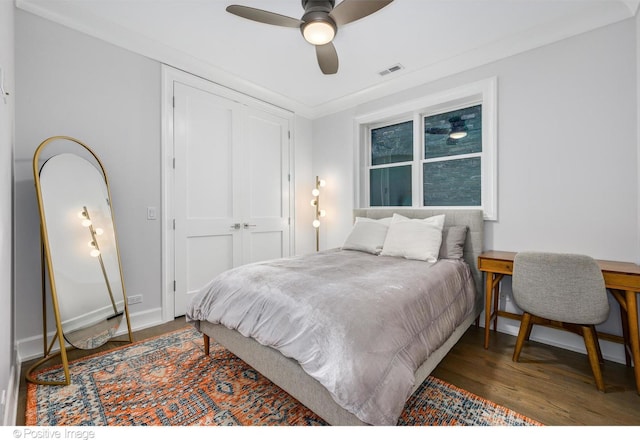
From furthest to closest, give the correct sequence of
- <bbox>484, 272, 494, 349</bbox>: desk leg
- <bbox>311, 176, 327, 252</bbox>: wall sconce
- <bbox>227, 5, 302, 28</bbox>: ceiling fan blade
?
<bbox>311, 176, 327, 252</bbox>: wall sconce
<bbox>484, 272, 494, 349</bbox>: desk leg
<bbox>227, 5, 302, 28</bbox>: ceiling fan blade

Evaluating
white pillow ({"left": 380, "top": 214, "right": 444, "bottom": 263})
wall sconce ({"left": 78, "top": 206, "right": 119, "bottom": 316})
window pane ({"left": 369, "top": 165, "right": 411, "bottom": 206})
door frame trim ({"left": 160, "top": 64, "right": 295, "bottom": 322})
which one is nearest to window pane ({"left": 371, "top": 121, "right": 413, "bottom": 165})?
window pane ({"left": 369, "top": 165, "right": 411, "bottom": 206})

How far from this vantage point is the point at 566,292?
6.04 feet

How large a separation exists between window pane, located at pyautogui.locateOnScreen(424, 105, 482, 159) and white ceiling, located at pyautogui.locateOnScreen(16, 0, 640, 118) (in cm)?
45

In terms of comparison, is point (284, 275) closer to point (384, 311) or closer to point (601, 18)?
point (384, 311)

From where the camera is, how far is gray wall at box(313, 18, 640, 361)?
216 centimetres

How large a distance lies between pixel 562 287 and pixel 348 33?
253 cm

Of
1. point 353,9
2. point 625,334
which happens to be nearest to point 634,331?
point 625,334

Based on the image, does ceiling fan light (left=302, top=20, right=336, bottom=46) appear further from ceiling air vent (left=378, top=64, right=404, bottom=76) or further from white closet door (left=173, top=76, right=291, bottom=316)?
white closet door (left=173, top=76, right=291, bottom=316)

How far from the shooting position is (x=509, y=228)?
2691 mm

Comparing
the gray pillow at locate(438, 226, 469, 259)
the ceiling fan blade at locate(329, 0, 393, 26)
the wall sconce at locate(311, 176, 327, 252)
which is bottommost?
the gray pillow at locate(438, 226, 469, 259)

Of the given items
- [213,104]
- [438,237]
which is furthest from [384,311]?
[213,104]

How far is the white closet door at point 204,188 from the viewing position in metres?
3.00

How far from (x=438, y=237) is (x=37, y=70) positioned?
11.5ft

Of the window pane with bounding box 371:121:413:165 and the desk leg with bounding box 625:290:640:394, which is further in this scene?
the window pane with bounding box 371:121:413:165
